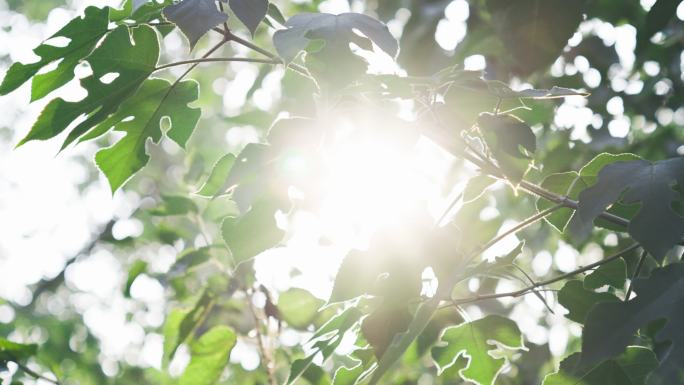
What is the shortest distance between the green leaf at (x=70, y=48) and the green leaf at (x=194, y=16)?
146 mm

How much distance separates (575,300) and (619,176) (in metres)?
0.26

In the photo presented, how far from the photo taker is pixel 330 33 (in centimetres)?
89

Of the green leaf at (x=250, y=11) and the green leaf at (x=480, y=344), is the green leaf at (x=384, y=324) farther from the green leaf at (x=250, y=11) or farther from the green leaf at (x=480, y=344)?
the green leaf at (x=250, y=11)

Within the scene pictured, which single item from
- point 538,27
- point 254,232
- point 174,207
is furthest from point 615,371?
point 174,207

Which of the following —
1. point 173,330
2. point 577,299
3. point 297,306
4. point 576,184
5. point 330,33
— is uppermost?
point 330,33

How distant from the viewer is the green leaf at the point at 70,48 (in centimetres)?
98

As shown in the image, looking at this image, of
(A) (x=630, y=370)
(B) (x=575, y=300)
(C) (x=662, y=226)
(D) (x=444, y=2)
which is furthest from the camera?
(D) (x=444, y=2)

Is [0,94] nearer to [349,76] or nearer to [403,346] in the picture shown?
[349,76]

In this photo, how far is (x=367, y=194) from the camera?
40.7 inches

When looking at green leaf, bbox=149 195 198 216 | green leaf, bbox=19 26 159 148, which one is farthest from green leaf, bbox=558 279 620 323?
green leaf, bbox=149 195 198 216

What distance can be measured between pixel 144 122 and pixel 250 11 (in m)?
0.29

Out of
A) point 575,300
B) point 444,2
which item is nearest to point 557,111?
point 444,2

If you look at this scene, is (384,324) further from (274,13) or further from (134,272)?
(134,272)

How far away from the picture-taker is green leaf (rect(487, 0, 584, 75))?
126 centimetres
